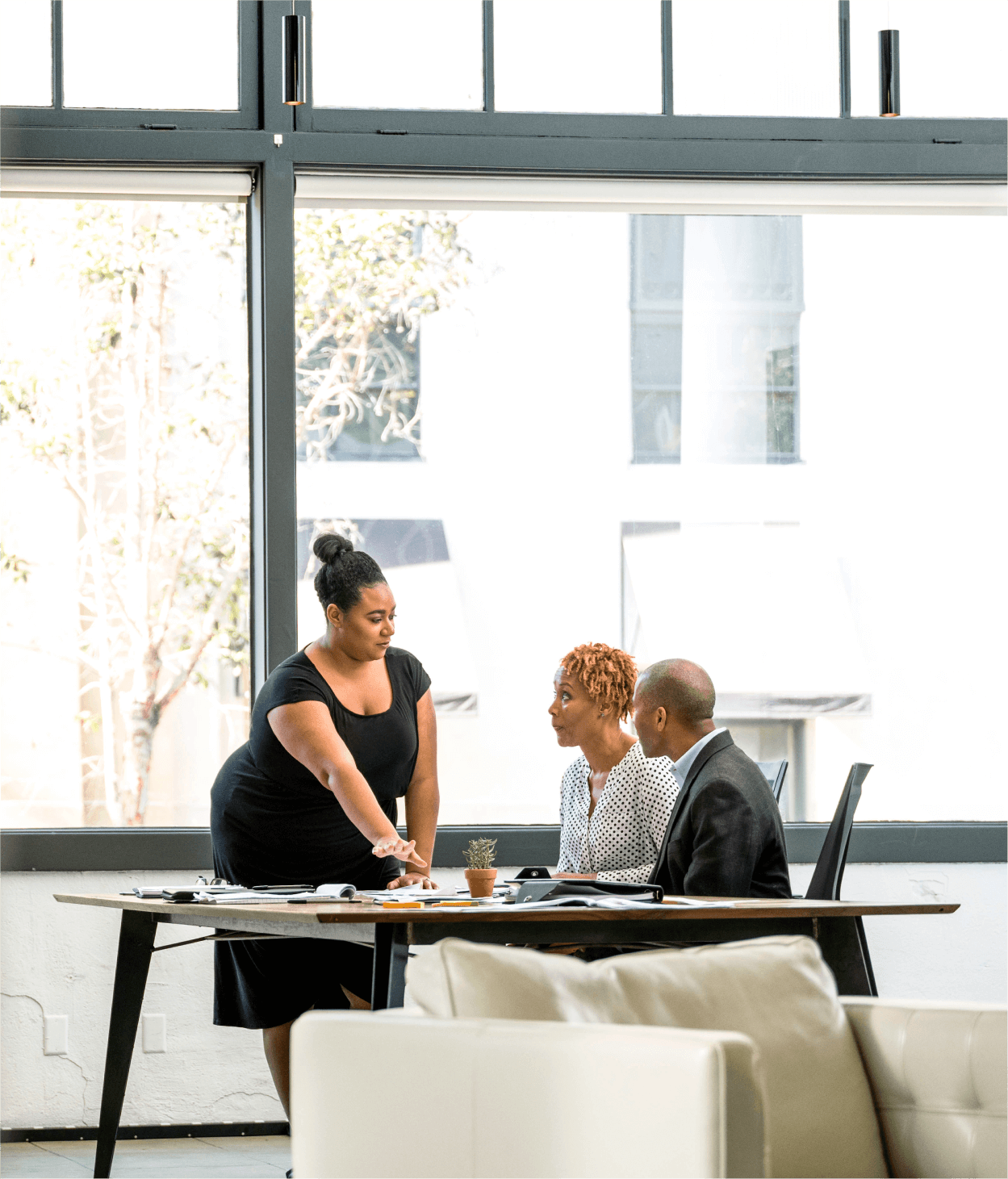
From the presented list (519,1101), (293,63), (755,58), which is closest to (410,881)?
(519,1101)

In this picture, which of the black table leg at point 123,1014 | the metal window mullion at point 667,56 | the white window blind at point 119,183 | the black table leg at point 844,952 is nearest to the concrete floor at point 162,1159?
the black table leg at point 123,1014

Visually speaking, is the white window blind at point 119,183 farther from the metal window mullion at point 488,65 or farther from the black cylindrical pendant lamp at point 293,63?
the black cylindrical pendant lamp at point 293,63

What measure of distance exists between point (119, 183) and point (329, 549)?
57.2 inches

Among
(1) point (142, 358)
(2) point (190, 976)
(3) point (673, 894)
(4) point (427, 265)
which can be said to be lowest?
(2) point (190, 976)

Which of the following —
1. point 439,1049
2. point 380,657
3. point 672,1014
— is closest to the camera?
point 439,1049

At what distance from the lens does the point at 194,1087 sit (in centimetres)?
450

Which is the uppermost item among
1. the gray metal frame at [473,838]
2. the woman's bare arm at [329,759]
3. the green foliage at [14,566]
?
the green foliage at [14,566]

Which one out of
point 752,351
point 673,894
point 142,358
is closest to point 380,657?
point 673,894

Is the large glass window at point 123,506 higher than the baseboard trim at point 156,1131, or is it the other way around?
the large glass window at point 123,506

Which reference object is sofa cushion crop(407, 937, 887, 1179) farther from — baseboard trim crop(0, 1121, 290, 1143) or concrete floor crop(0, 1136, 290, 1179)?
baseboard trim crop(0, 1121, 290, 1143)

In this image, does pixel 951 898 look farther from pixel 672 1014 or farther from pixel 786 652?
pixel 672 1014

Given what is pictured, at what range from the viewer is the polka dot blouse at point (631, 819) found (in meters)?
3.51

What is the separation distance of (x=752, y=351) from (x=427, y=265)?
1.03 m

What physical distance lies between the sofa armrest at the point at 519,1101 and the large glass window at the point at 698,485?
2842 millimetres
